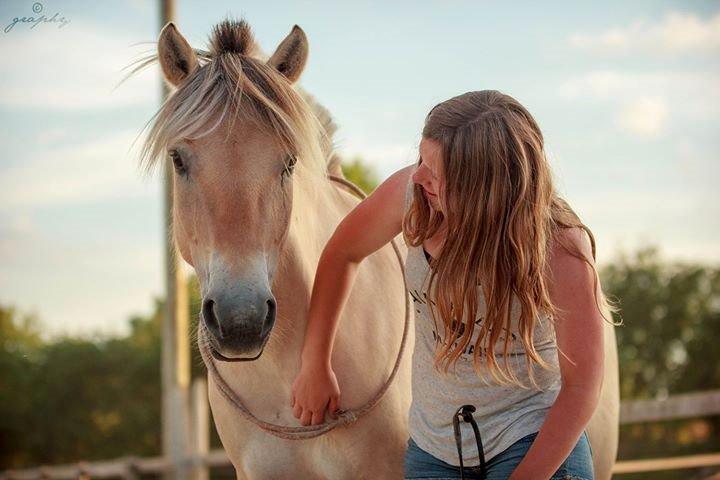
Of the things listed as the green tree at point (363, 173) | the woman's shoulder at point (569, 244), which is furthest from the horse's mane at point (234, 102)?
the green tree at point (363, 173)

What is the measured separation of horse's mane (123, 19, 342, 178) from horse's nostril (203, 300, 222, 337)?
53 centimetres

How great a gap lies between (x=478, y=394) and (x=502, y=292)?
1.08 ft

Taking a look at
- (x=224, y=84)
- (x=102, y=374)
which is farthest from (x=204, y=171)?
(x=102, y=374)

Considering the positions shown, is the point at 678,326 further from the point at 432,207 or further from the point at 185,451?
the point at 432,207

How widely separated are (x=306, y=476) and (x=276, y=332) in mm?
493

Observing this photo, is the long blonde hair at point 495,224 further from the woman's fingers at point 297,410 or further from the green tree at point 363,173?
the green tree at point 363,173

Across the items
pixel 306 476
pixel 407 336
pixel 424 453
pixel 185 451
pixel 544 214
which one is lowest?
pixel 185 451

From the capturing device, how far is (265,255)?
247cm

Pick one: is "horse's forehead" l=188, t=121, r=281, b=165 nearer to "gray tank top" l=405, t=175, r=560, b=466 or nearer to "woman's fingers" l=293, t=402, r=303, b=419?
"gray tank top" l=405, t=175, r=560, b=466

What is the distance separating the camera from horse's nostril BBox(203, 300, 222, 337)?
2311mm

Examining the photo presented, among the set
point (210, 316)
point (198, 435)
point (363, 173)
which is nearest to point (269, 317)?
point (210, 316)

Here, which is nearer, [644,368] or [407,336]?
[407,336]

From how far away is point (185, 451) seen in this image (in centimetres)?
801

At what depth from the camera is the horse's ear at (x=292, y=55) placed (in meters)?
2.84
